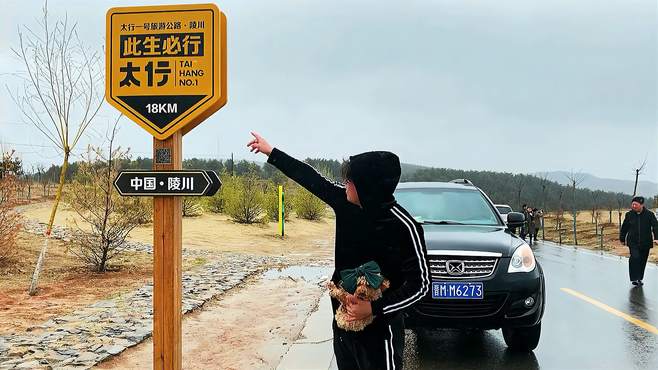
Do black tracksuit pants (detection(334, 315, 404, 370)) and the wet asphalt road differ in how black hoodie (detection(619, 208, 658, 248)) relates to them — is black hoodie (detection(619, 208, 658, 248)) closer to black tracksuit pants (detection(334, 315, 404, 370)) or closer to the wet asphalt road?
the wet asphalt road

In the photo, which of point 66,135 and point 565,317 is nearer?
point 565,317

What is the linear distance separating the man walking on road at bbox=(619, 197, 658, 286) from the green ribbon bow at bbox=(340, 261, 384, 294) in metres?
10.7

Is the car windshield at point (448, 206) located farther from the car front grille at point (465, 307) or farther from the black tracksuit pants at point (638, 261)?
the black tracksuit pants at point (638, 261)

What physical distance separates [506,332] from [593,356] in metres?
0.88

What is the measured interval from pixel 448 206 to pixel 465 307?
1975mm

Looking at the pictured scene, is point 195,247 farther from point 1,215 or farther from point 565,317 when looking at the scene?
point 565,317

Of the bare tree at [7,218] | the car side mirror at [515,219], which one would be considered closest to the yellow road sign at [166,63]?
the car side mirror at [515,219]

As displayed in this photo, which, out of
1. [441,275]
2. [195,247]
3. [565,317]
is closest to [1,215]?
[195,247]

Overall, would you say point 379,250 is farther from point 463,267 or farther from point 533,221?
point 533,221

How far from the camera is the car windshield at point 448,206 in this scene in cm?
704

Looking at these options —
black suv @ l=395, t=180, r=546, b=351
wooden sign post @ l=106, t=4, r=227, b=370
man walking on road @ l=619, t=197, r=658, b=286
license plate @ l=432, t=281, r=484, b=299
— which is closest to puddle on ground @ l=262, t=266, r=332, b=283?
black suv @ l=395, t=180, r=546, b=351

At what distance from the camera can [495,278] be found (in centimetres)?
559

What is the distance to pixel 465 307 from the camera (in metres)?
5.56

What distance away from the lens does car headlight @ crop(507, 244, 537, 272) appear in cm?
571
